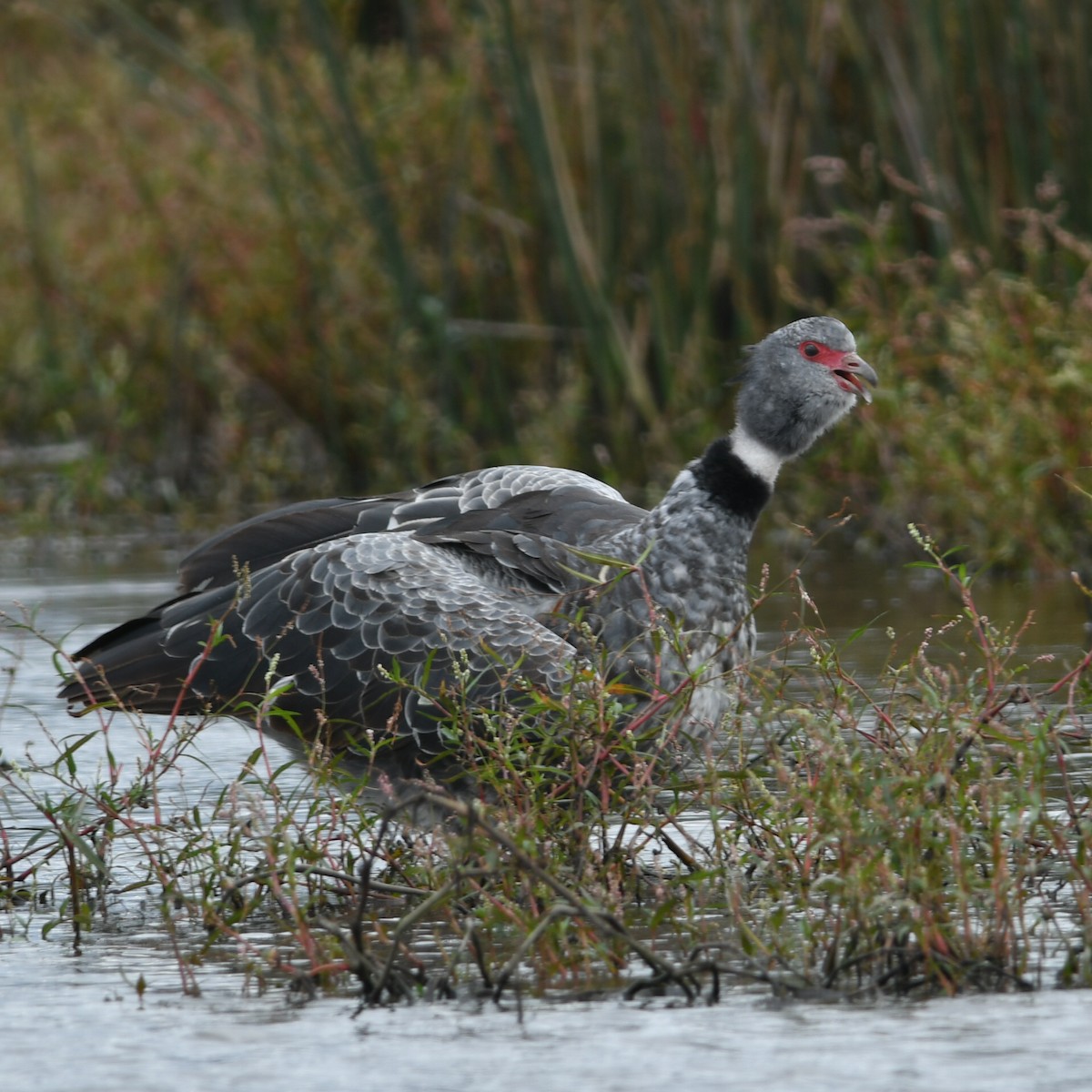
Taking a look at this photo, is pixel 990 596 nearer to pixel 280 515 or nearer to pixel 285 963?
pixel 280 515

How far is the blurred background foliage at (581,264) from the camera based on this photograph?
8.23 m

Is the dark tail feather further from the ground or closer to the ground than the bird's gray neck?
closer to the ground

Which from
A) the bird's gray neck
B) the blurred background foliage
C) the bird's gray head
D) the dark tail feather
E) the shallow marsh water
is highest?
the blurred background foliage

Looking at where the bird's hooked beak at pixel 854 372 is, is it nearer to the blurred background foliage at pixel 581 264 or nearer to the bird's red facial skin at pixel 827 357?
the bird's red facial skin at pixel 827 357

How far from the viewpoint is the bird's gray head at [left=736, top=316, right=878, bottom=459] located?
525 centimetres

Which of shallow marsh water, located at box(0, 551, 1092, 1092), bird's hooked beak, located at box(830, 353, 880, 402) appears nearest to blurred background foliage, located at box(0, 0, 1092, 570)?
bird's hooked beak, located at box(830, 353, 880, 402)

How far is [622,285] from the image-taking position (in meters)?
9.83

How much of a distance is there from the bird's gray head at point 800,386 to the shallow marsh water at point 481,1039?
195 cm

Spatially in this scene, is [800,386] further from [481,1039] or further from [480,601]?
[481,1039]

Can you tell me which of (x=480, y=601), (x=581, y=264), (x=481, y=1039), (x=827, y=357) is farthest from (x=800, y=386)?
(x=581, y=264)

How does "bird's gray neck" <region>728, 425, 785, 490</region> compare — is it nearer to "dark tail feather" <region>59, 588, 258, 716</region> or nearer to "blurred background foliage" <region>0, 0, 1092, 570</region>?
"dark tail feather" <region>59, 588, 258, 716</region>

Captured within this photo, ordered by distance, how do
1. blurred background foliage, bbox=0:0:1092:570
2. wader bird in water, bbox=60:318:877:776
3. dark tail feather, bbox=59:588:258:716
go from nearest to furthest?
wader bird in water, bbox=60:318:877:776
dark tail feather, bbox=59:588:258:716
blurred background foliage, bbox=0:0:1092:570

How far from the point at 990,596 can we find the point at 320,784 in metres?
3.96

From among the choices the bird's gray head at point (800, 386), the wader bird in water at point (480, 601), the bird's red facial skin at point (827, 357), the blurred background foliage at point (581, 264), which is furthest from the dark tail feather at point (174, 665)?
the blurred background foliage at point (581, 264)
